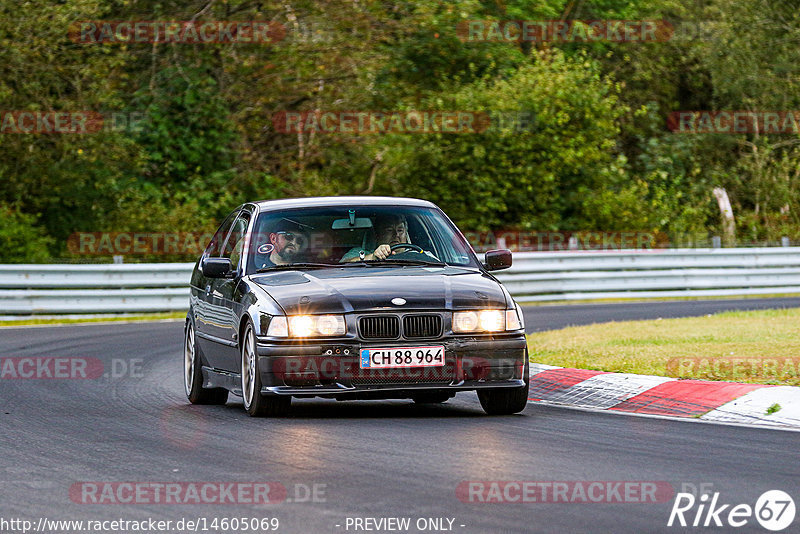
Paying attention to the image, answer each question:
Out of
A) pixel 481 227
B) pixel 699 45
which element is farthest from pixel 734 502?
pixel 699 45

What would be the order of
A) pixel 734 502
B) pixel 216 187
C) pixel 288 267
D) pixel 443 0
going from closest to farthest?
pixel 734 502
pixel 288 267
pixel 216 187
pixel 443 0

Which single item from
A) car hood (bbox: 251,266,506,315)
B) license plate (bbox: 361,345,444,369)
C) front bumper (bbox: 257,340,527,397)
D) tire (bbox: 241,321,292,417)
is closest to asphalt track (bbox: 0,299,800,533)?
tire (bbox: 241,321,292,417)

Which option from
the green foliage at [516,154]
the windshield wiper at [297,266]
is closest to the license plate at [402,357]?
the windshield wiper at [297,266]

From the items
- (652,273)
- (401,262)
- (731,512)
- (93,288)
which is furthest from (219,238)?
(652,273)

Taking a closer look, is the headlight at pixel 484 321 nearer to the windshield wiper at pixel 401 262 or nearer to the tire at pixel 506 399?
the tire at pixel 506 399

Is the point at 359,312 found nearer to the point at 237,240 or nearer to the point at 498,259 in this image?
the point at 498,259

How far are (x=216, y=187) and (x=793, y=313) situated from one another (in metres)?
15.4

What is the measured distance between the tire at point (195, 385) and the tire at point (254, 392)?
55.9 inches

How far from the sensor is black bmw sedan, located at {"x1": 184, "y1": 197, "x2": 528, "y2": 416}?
9.94m

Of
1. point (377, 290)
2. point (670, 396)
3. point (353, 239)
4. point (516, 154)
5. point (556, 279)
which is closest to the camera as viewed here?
point (377, 290)

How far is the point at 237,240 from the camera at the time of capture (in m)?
12.1

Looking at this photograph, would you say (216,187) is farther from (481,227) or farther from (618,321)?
(618,321)

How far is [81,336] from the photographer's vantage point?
19.6 meters

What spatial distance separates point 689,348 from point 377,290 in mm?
5191
